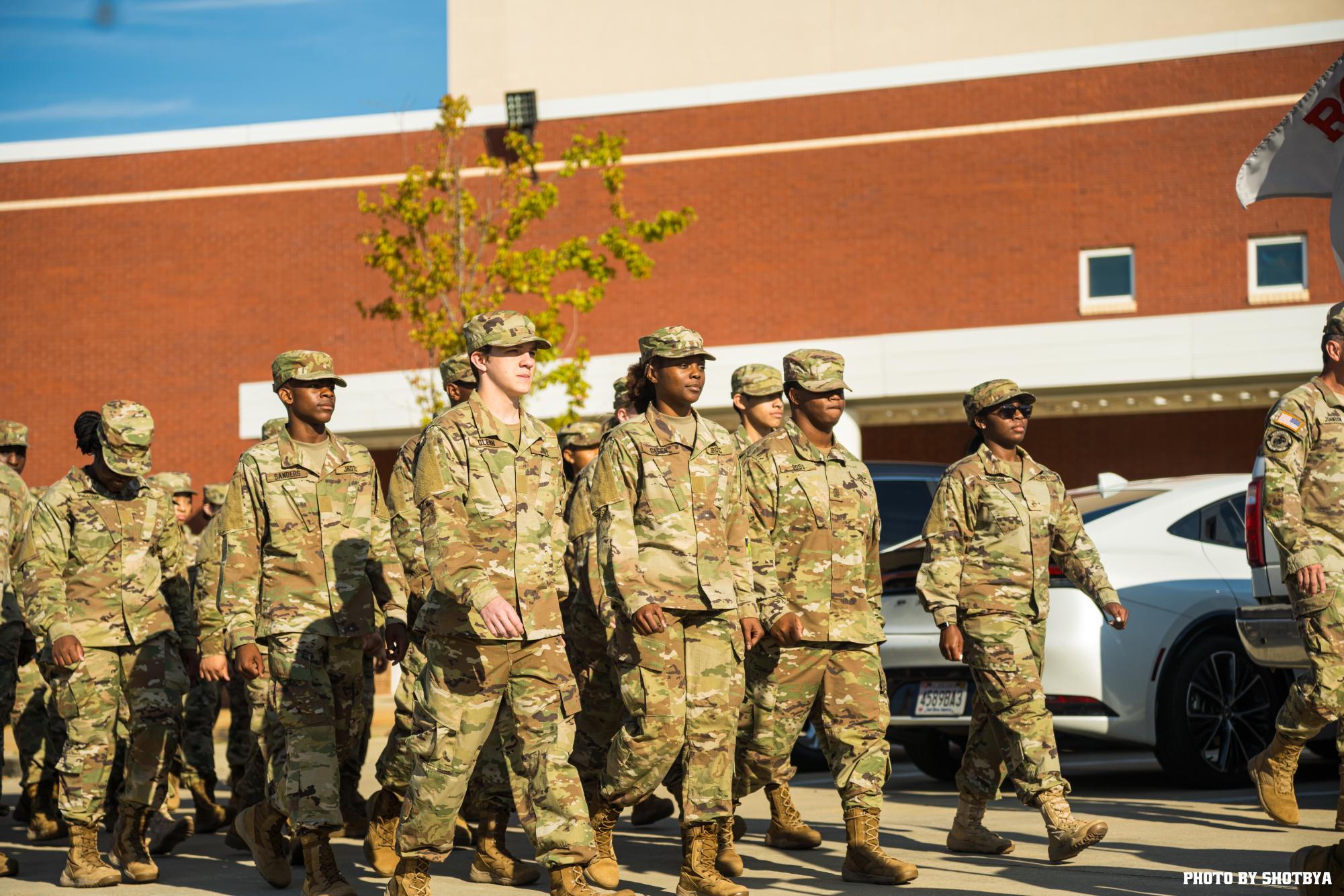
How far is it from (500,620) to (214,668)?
2.02 m

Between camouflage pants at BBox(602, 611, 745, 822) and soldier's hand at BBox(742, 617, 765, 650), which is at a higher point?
soldier's hand at BBox(742, 617, 765, 650)

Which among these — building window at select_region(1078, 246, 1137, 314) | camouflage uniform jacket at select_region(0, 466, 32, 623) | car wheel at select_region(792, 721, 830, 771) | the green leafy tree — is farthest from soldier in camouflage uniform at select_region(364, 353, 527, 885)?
building window at select_region(1078, 246, 1137, 314)

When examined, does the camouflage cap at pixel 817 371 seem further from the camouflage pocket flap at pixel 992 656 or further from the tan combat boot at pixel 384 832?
the tan combat boot at pixel 384 832

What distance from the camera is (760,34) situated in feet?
97.9

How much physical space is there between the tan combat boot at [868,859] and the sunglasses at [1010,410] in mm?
1993

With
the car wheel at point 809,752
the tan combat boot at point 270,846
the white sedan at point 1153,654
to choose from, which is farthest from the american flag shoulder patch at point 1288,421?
the tan combat boot at point 270,846

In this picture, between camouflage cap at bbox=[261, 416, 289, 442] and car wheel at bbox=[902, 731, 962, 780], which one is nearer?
camouflage cap at bbox=[261, 416, 289, 442]

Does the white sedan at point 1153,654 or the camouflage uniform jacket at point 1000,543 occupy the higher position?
the camouflage uniform jacket at point 1000,543

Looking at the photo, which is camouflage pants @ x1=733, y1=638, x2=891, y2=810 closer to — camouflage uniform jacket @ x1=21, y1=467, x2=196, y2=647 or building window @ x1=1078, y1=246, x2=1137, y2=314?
camouflage uniform jacket @ x1=21, y1=467, x2=196, y2=647

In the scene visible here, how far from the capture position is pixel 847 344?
21578 millimetres

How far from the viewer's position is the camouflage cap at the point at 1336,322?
7.30m

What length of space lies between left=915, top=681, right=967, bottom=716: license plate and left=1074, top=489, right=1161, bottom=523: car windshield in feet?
4.39

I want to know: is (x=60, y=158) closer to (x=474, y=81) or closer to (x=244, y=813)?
(x=474, y=81)

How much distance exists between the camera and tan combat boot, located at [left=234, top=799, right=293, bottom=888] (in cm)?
732
